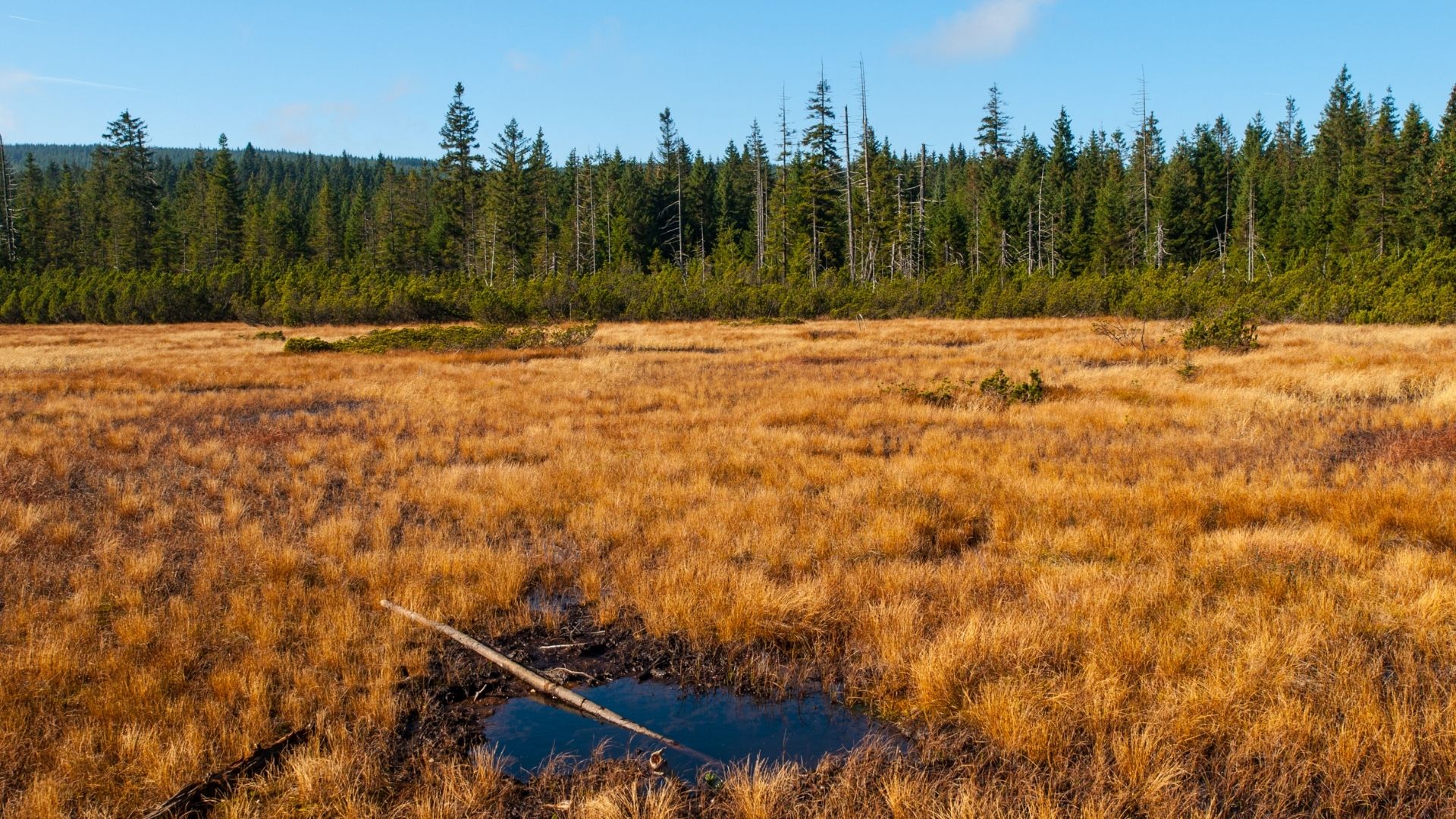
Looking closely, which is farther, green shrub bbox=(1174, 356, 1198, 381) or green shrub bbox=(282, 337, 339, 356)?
green shrub bbox=(282, 337, 339, 356)

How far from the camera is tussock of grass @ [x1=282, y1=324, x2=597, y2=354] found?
2608cm

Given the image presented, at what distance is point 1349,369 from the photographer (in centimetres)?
1584

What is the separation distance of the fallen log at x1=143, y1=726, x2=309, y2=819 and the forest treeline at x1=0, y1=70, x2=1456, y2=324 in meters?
32.6

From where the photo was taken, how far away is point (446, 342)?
26281 millimetres

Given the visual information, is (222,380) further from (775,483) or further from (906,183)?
(906,183)

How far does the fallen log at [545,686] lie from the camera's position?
428cm

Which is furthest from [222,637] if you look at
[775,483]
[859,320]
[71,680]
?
[859,320]

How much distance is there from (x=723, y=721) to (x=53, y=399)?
17.1 meters

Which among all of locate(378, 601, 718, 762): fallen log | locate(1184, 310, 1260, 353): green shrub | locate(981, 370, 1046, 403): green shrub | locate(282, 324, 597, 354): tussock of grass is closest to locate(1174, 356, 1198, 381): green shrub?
locate(981, 370, 1046, 403): green shrub

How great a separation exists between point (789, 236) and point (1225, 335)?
45.3m

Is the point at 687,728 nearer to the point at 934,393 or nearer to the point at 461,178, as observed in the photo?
the point at 934,393

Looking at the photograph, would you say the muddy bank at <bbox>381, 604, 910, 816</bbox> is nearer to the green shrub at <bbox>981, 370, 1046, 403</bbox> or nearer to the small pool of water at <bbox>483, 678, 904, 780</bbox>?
the small pool of water at <bbox>483, 678, 904, 780</bbox>

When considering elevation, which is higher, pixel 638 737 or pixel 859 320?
pixel 859 320

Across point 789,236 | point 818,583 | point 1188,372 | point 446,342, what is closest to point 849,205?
point 789,236
